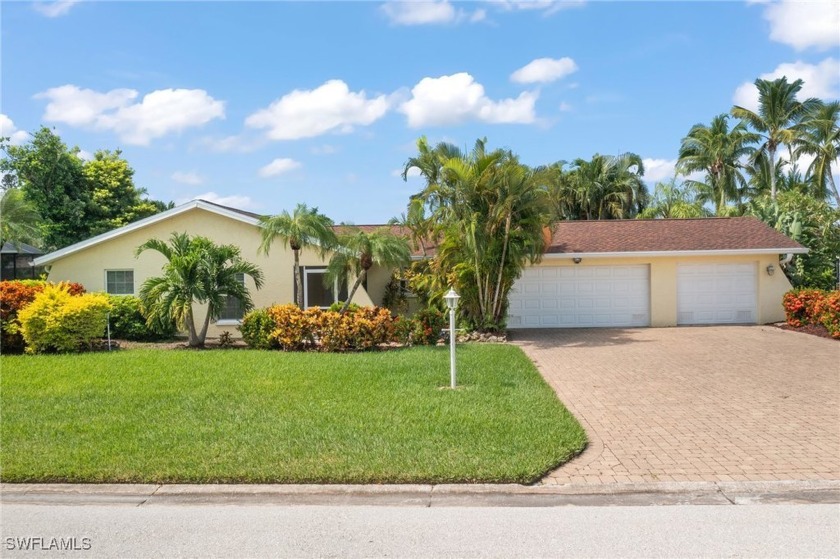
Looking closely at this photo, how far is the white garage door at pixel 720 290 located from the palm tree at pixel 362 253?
8835 mm

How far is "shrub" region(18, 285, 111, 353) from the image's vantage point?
1362 centimetres

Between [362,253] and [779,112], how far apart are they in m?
28.5

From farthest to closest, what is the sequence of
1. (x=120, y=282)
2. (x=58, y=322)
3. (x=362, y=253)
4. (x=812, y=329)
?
(x=120, y=282)
(x=812, y=329)
(x=362, y=253)
(x=58, y=322)

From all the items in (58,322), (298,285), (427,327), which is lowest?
(427,327)

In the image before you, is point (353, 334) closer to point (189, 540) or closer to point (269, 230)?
point (269, 230)

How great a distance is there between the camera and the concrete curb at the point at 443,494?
558cm

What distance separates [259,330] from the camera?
14320 mm

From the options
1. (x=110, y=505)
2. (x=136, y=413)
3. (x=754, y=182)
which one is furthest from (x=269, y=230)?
(x=754, y=182)

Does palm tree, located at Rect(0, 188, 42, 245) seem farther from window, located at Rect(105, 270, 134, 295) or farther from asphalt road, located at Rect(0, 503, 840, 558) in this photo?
asphalt road, located at Rect(0, 503, 840, 558)

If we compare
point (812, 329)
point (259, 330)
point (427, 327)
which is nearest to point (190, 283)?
point (259, 330)

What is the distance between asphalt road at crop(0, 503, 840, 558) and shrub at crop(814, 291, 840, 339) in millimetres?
11740

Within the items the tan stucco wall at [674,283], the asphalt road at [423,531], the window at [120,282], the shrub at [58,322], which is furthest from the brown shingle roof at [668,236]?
the asphalt road at [423,531]

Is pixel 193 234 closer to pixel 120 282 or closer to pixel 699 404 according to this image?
pixel 120 282

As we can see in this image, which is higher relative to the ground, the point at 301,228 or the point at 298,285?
the point at 301,228
